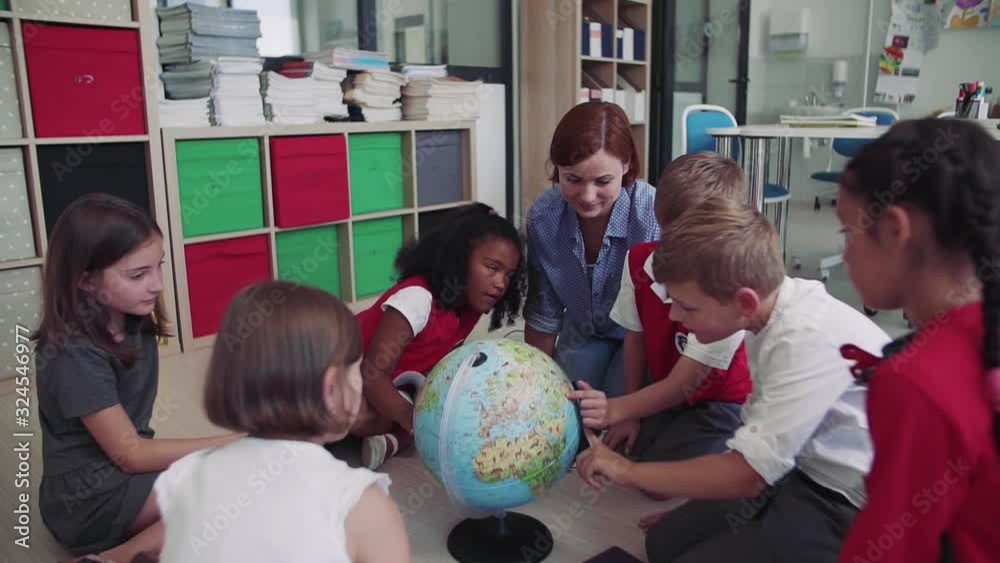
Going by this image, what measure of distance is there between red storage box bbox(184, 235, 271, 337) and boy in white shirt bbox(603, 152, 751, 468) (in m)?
Result: 1.90

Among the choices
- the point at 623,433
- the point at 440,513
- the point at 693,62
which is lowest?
the point at 440,513

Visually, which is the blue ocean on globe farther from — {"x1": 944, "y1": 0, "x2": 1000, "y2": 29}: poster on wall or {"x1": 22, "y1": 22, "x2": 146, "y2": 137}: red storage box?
{"x1": 944, "y1": 0, "x2": 1000, "y2": 29}: poster on wall

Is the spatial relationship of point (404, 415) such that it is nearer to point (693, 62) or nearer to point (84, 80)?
point (84, 80)

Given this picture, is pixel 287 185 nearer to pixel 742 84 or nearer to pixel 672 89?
pixel 672 89

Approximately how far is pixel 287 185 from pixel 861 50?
6200 mm

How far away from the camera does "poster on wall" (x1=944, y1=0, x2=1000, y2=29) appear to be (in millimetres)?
6848

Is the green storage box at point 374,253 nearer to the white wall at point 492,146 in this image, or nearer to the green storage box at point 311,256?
the green storage box at point 311,256

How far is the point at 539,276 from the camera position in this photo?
2539mm

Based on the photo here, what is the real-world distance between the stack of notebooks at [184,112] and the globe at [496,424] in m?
2.20

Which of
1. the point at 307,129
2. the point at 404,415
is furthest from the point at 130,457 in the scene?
the point at 307,129

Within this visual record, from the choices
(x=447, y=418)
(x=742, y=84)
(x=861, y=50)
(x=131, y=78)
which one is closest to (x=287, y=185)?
(x=131, y=78)

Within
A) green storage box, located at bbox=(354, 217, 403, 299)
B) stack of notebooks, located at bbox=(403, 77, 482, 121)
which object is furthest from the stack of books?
stack of notebooks, located at bbox=(403, 77, 482, 121)

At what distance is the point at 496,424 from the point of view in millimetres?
1521

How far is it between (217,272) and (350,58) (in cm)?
128
